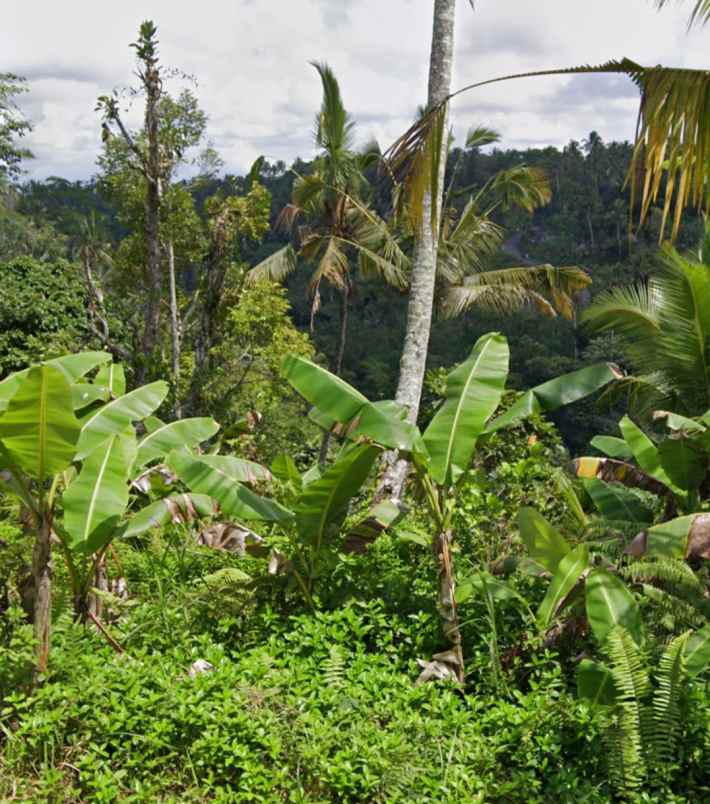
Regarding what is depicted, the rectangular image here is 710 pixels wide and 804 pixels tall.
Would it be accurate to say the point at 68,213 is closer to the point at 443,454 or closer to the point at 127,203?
the point at 127,203

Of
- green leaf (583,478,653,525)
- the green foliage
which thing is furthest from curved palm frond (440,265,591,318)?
green leaf (583,478,653,525)

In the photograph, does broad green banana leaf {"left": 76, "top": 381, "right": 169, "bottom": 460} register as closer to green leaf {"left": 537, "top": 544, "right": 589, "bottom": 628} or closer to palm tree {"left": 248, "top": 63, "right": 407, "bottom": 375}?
green leaf {"left": 537, "top": 544, "right": 589, "bottom": 628}

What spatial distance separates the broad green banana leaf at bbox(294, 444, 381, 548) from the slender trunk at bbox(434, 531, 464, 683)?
1.63ft

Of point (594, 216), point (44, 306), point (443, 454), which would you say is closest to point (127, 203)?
point (44, 306)

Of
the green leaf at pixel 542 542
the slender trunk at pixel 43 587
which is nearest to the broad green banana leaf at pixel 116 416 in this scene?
the slender trunk at pixel 43 587

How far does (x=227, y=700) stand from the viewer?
3.16 metres

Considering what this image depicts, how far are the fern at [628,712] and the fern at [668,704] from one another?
44 mm

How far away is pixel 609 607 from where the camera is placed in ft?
10.9

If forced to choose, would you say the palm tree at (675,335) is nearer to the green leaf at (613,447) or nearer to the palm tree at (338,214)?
the green leaf at (613,447)

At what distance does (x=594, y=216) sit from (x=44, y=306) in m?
37.8

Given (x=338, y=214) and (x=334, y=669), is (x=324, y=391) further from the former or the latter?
(x=338, y=214)

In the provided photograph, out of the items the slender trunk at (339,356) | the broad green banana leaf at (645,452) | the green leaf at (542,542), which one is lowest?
the slender trunk at (339,356)

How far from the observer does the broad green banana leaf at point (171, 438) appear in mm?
4477

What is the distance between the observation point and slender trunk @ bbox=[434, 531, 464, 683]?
3768 millimetres
